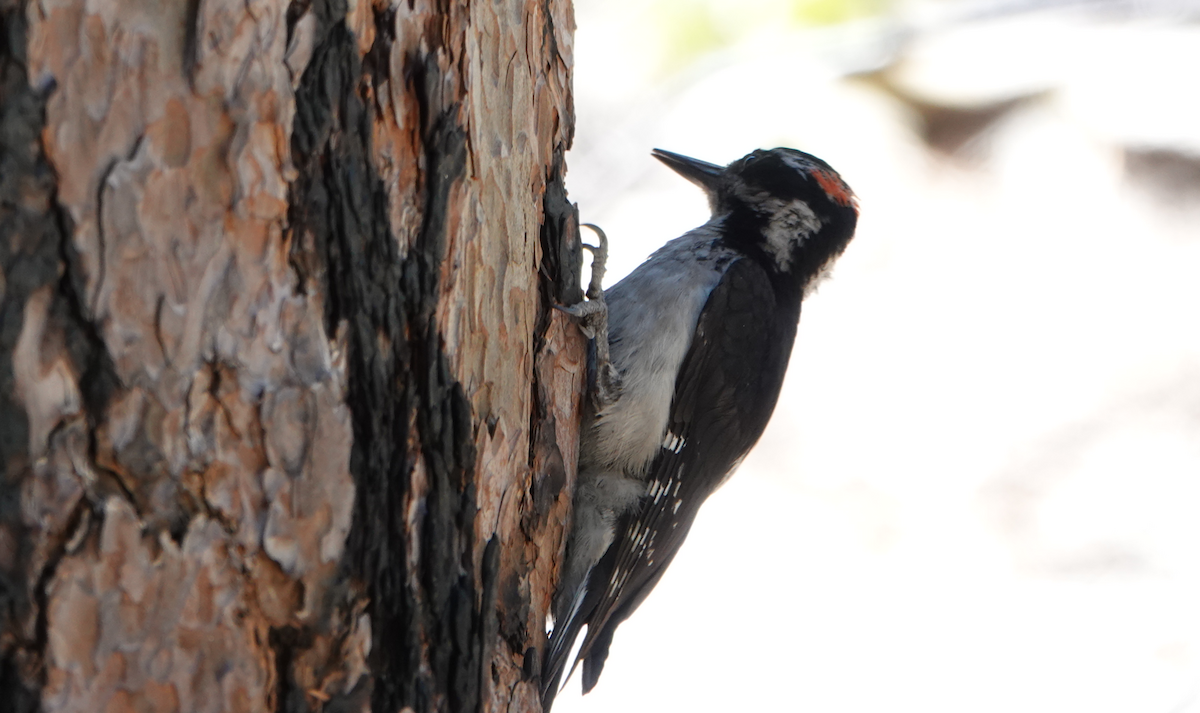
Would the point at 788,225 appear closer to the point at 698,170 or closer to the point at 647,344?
the point at 698,170

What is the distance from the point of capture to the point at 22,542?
98 centimetres

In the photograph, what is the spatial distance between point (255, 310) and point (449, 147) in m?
0.33

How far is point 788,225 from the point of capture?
289 centimetres

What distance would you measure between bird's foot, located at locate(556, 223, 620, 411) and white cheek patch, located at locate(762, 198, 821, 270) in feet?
2.27

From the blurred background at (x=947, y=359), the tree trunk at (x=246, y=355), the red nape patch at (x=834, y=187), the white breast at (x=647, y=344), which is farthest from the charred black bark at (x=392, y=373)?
the blurred background at (x=947, y=359)

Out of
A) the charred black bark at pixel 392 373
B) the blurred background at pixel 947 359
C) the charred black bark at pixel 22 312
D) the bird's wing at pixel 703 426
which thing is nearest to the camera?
the charred black bark at pixel 22 312

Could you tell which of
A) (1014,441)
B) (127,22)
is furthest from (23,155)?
(1014,441)

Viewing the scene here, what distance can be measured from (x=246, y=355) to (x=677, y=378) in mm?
1487

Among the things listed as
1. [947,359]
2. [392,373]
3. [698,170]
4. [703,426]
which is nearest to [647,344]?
[703,426]

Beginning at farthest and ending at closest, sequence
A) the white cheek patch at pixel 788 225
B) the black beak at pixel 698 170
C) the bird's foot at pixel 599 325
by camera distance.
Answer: the black beak at pixel 698 170
the white cheek patch at pixel 788 225
the bird's foot at pixel 599 325

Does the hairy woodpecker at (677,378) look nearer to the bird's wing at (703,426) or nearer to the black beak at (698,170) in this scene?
the bird's wing at (703,426)

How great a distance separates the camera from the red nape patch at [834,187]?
115 inches

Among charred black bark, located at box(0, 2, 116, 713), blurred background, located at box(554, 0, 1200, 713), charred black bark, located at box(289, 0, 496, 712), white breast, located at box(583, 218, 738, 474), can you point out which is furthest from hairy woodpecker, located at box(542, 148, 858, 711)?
blurred background, located at box(554, 0, 1200, 713)

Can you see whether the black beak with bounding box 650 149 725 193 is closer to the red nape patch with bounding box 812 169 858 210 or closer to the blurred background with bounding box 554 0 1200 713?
Answer: the red nape patch with bounding box 812 169 858 210
